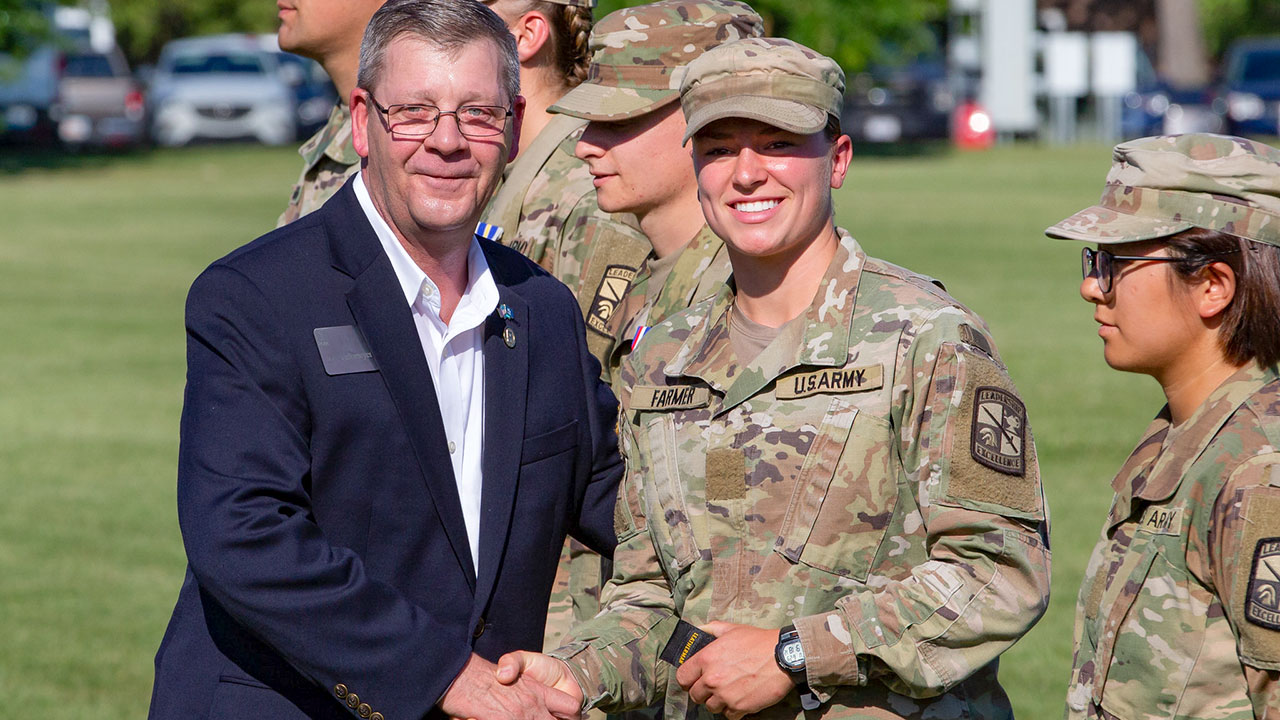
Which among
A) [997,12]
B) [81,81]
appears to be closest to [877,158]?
[997,12]

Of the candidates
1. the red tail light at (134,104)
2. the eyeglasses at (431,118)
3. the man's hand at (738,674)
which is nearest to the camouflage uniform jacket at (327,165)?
the eyeglasses at (431,118)

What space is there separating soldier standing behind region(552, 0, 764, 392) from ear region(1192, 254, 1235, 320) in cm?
118

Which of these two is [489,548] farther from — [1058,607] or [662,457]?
[1058,607]

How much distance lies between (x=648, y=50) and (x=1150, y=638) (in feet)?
6.58

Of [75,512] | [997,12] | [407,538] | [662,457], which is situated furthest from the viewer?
[997,12]

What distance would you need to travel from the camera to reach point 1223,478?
3.06m

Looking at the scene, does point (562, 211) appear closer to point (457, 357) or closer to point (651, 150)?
point (651, 150)

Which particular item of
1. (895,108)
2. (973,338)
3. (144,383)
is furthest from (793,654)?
(895,108)

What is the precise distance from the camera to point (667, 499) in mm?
3248

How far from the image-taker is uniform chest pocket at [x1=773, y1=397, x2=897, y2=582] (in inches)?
119

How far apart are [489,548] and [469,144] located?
2.57ft

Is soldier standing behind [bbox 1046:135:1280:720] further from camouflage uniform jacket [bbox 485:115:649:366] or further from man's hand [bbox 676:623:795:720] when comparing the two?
camouflage uniform jacket [bbox 485:115:649:366]

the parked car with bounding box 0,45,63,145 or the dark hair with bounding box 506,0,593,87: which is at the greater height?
the dark hair with bounding box 506,0,593,87

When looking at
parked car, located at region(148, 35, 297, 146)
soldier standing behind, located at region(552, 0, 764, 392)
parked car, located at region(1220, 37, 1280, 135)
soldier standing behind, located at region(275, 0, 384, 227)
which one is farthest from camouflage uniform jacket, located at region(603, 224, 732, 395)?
parked car, located at region(148, 35, 297, 146)
